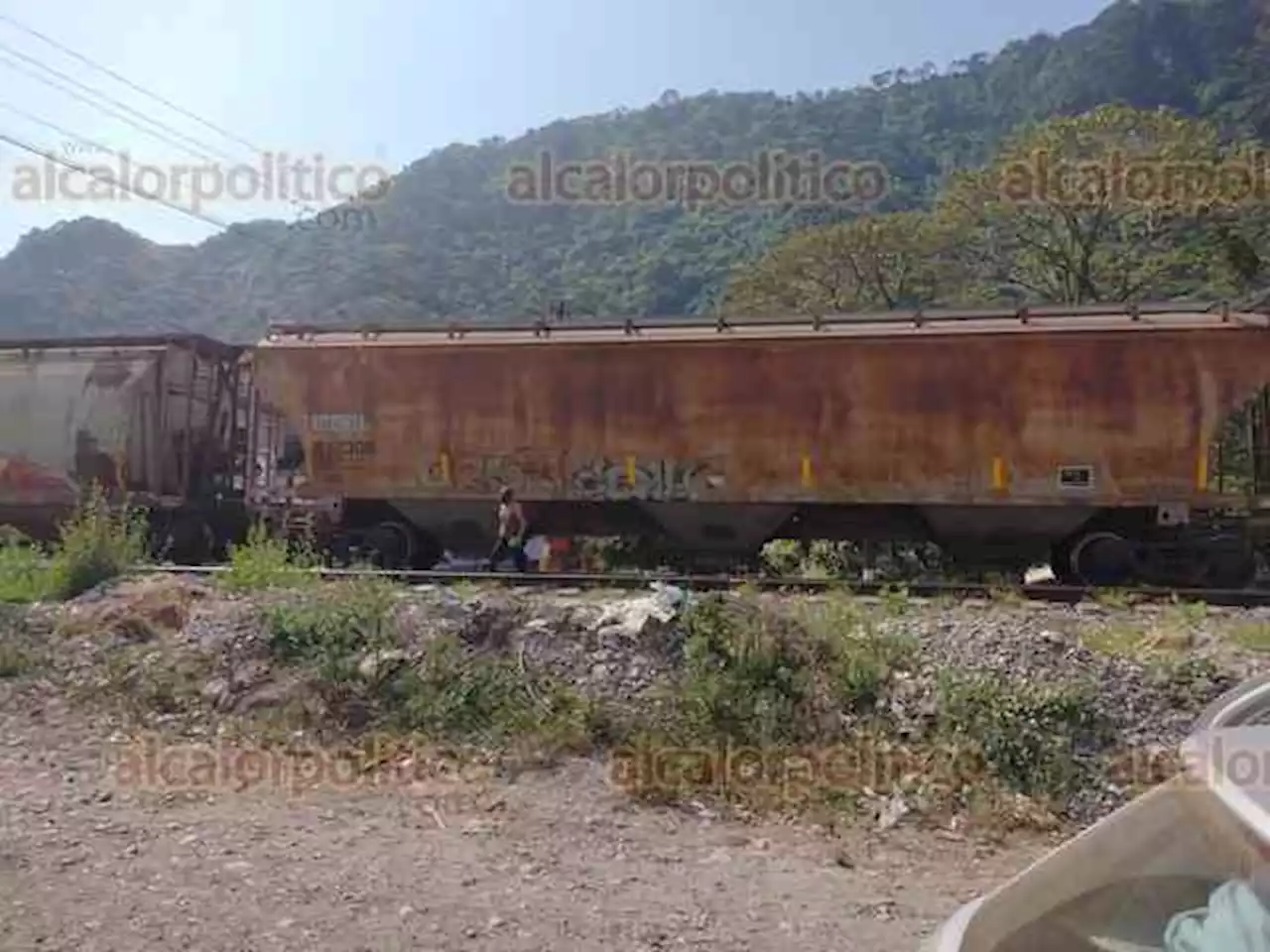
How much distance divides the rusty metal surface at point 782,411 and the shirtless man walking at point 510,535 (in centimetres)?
68

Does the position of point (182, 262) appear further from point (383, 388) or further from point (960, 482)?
point (960, 482)

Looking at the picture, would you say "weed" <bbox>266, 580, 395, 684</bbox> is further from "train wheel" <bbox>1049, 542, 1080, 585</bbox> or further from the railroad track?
"train wheel" <bbox>1049, 542, 1080, 585</bbox>

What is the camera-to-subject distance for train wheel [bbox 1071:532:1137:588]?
11820 mm

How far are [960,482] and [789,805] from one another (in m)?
7.26

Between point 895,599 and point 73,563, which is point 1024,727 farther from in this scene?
point 73,563

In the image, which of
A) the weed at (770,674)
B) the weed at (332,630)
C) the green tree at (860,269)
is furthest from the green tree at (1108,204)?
the weed at (332,630)

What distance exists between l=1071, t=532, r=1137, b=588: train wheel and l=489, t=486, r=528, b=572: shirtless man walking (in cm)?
581

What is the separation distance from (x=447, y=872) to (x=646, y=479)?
8576mm

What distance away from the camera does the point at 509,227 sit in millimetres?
53188

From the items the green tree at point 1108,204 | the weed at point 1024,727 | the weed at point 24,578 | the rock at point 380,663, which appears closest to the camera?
the weed at point 1024,727

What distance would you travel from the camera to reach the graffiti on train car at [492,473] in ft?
43.8

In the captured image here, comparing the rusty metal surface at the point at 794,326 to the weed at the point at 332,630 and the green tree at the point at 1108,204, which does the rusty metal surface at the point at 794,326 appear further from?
the green tree at the point at 1108,204

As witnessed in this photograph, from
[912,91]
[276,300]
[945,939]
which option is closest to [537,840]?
[945,939]

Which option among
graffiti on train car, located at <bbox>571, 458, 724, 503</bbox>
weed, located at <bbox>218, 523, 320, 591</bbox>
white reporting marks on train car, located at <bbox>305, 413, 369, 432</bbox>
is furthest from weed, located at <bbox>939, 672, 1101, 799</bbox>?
white reporting marks on train car, located at <bbox>305, 413, 369, 432</bbox>
